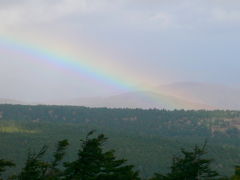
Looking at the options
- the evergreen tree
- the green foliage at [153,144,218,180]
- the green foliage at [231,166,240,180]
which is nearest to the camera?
the green foliage at [231,166,240,180]

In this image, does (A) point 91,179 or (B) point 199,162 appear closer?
(A) point 91,179

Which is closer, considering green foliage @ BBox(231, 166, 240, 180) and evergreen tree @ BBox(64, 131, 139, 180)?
green foliage @ BBox(231, 166, 240, 180)

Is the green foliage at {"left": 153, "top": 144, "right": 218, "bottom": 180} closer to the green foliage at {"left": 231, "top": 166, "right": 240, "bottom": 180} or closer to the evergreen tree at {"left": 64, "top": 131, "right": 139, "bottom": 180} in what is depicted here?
the green foliage at {"left": 231, "top": 166, "right": 240, "bottom": 180}

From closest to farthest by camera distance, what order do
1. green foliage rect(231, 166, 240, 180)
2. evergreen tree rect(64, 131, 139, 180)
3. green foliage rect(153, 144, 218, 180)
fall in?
green foliage rect(231, 166, 240, 180) → evergreen tree rect(64, 131, 139, 180) → green foliage rect(153, 144, 218, 180)

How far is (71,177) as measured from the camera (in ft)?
111

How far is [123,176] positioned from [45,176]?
16.4 ft

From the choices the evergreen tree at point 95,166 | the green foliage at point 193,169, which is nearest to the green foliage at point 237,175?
the green foliage at point 193,169

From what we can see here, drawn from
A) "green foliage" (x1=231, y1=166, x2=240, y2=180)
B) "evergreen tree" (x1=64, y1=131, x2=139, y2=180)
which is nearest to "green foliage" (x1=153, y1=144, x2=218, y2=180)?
"green foliage" (x1=231, y1=166, x2=240, y2=180)

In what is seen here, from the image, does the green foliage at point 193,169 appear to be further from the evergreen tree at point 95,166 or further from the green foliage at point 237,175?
the evergreen tree at point 95,166

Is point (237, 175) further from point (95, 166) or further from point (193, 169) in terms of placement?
point (95, 166)

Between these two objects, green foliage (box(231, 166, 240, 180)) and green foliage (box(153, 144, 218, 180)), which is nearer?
green foliage (box(231, 166, 240, 180))

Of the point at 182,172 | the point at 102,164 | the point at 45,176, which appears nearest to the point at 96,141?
the point at 102,164

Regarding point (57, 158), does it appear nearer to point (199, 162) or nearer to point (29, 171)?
point (29, 171)

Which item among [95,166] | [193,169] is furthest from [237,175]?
[95,166]
